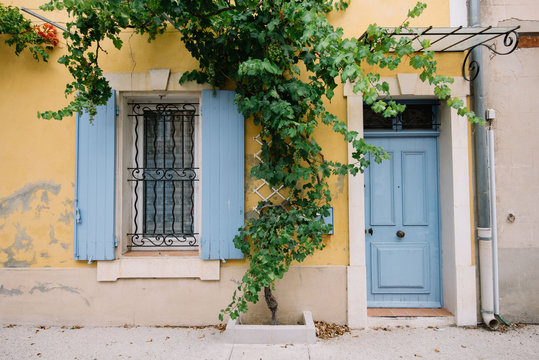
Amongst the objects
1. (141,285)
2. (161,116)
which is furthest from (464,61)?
(141,285)

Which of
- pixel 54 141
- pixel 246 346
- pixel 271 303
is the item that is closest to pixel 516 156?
pixel 271 303

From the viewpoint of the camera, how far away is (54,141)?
397cm

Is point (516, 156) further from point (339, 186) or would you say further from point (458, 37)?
point (339, 186)

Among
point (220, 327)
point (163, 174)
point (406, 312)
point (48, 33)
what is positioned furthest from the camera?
point (163, 174)

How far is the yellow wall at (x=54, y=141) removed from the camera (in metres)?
3.94

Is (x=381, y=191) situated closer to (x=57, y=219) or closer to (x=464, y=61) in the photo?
(x=464, y=61)

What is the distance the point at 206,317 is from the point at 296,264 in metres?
1.17

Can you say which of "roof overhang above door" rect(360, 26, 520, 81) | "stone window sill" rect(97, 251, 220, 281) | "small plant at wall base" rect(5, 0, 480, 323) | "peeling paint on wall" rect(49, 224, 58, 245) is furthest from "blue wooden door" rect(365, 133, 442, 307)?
"peeling paint on wall" rect(49, 224, 58, 245)

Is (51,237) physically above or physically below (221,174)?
below

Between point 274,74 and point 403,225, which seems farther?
point 403,225

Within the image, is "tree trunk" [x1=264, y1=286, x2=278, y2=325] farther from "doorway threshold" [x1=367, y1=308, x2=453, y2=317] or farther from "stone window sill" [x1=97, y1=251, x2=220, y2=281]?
"doorway threshold" [x1=367, y1=308, x2=453, y2=317]

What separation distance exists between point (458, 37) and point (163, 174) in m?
3.58

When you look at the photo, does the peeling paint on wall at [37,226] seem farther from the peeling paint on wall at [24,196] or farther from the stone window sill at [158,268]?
the stone window sill at [158,268]

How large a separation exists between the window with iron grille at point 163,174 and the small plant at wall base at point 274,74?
571 millimetres
